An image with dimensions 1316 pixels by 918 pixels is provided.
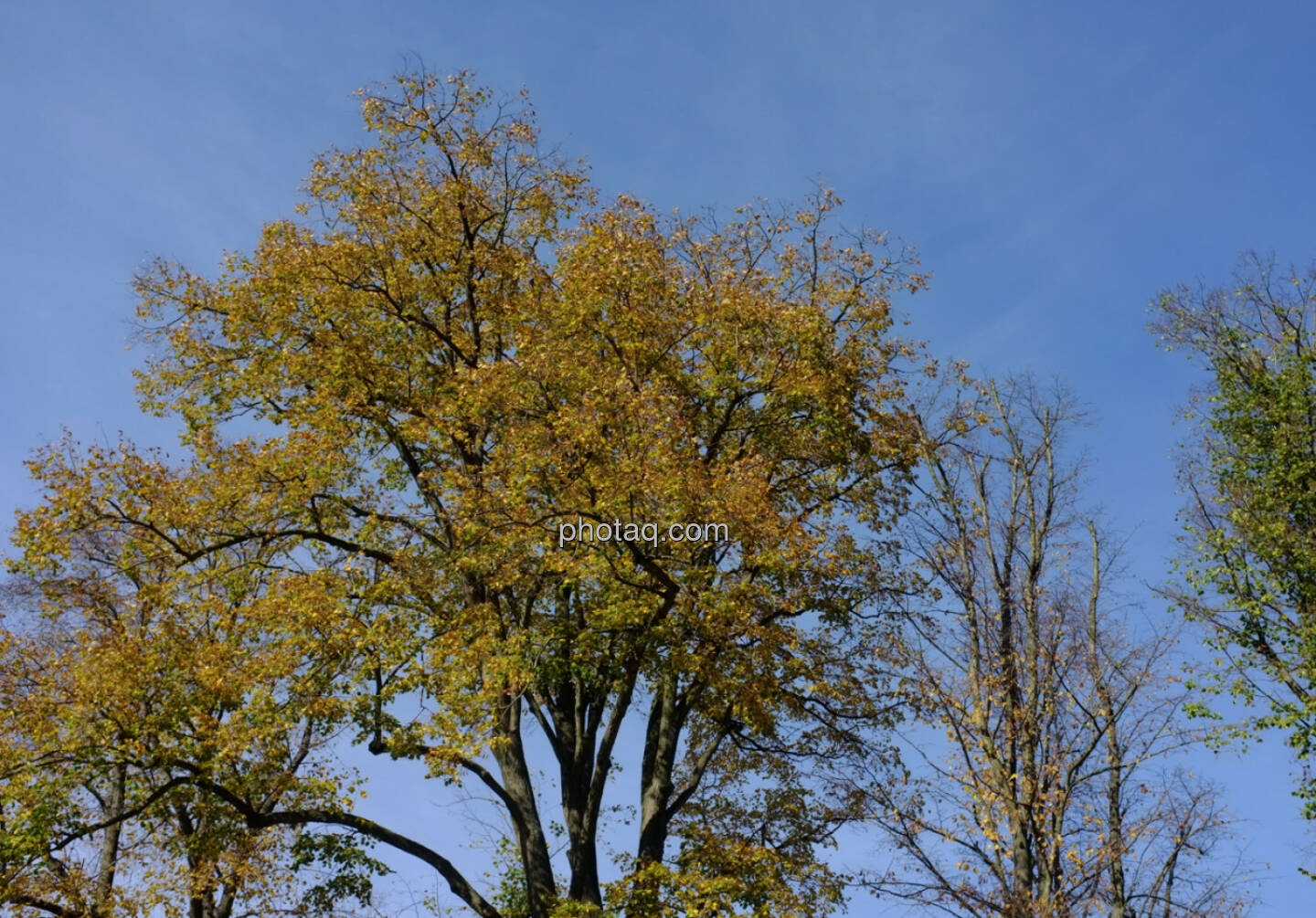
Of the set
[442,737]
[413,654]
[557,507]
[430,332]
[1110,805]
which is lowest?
[1110,805]

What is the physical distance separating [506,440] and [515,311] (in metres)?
3.59

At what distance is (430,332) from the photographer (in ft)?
69.2

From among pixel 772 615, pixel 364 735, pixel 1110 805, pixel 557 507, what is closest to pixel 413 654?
pixel 364 735

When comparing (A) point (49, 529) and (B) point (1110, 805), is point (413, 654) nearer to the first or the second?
(A) point (49, 529)

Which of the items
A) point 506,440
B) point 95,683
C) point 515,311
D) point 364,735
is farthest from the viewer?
point 515,311

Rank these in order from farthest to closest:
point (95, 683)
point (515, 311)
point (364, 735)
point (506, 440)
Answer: point (515, 311) < point (506, 440) < point (364, 735) < point (95, 683)

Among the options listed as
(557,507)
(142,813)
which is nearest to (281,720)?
(142,813)

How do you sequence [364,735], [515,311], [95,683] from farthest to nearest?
[515,311] < [364,735] < [95,683]

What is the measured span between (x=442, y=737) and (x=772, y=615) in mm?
5497

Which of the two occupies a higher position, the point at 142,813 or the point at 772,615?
the point at 772,615

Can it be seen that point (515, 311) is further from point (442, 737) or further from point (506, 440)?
point (442, 737)

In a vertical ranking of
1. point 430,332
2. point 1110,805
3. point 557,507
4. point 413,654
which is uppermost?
point 430,332

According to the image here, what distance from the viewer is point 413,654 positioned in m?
17.5

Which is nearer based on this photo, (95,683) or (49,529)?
(95,683)
